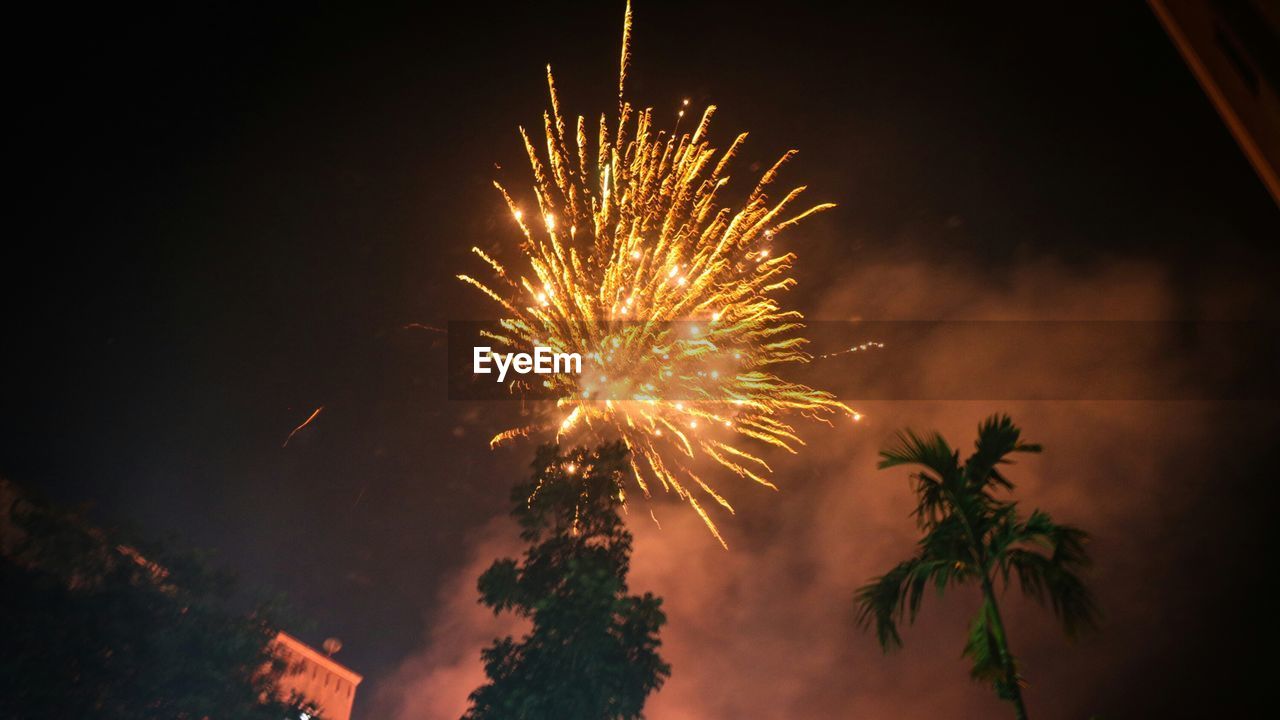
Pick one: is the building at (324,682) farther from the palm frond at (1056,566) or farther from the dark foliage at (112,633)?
the palm frond at (1056,566)

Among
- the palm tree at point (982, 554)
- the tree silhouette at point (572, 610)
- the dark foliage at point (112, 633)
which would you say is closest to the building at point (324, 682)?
the dark foliage at point (112, 633)

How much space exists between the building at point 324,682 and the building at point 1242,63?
65.9 m

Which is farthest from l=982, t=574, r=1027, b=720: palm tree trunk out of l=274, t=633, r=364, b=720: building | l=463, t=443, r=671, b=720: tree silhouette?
l=274, t=633, r=364, b=720: building

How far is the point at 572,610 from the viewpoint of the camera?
1880 cm

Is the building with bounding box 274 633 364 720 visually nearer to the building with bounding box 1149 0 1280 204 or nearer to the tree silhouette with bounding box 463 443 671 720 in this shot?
the tree silhouette with bounding box 463 443 671 720

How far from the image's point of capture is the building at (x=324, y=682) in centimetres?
5562

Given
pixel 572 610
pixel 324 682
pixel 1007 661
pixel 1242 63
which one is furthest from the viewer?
pixel 324 682

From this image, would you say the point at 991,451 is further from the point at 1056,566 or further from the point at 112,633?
the point at 112,633

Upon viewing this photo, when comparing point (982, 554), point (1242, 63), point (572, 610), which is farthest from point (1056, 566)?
point (572, 610)

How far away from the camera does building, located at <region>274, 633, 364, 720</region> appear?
55.6 m

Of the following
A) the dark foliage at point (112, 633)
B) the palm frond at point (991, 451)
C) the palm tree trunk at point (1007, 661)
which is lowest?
the palm tree trunk at point (1007, 661)

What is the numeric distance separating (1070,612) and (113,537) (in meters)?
28.6

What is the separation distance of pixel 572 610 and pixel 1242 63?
19134 millimetres

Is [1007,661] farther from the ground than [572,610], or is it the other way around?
[572,610]
